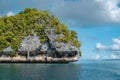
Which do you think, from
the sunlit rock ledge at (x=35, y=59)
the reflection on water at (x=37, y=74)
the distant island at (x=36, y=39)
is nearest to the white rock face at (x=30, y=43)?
the distant island at (x=36, y=39)

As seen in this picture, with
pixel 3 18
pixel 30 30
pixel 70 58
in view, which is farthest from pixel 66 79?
pixel 3 18

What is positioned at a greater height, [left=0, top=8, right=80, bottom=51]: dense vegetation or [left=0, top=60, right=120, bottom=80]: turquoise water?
[left=0, top=8, right=80, bottom=51]: dense vegetation

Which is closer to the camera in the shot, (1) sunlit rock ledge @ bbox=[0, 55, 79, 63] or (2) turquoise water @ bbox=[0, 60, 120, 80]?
(2) turquoise water @ bbox=[0, 60, 120, 80]

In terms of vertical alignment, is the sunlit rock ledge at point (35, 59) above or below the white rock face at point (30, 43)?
below

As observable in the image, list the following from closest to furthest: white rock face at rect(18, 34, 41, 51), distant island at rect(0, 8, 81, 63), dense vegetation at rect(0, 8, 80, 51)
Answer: distant island at rect(0, 8, 81, 63) → white rock face at rect(18, 34, 41, 51) → dense vegetation at rect(0, 8, 80, 51)

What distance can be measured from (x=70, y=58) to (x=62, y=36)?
9264 millimetres

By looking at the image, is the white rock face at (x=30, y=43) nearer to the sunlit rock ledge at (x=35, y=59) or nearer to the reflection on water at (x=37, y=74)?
the sunlit rock ledge at (x=35, y=59)

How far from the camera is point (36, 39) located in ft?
399

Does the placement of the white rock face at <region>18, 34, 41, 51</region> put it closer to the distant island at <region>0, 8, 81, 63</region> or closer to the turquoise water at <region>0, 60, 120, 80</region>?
the distant island at <region>0, 8, 81, 63</region>

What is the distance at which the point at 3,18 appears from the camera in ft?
426

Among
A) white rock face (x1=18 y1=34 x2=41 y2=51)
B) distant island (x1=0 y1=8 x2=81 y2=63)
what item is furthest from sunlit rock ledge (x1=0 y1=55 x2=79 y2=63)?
white rock face (x1=18 y1=34 x2=41 y2=51)

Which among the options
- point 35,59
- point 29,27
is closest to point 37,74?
point 35,59

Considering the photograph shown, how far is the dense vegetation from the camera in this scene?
122 metres

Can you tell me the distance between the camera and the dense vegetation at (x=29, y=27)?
121688 mm
